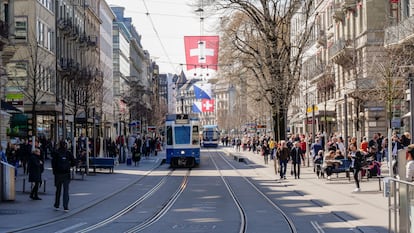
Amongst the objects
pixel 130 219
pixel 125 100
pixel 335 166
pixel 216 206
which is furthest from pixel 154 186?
pixel 125 100

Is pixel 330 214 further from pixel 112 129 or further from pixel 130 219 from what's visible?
pixel 112 129

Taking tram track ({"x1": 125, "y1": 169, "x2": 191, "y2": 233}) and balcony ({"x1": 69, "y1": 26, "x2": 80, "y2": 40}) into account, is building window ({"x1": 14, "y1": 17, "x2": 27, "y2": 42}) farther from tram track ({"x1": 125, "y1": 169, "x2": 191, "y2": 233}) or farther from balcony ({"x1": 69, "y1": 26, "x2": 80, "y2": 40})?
tram track ({"x1": 125, "y1": 169, "x2": 191, "y2": 233})

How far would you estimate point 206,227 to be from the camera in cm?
1680

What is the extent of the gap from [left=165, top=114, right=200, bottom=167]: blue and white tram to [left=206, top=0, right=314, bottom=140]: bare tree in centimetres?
503

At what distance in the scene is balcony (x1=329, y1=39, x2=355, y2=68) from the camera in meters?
54.7

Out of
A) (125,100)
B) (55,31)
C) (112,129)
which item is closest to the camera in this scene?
(55,31)

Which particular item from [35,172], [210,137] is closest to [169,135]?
[35,172]

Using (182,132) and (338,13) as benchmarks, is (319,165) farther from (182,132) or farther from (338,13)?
(338,13)

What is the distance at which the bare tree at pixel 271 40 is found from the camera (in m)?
43.1

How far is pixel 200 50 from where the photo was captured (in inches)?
1505

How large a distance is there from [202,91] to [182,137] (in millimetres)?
15759

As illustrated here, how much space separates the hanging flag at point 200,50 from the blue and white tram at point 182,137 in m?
→ 8.32

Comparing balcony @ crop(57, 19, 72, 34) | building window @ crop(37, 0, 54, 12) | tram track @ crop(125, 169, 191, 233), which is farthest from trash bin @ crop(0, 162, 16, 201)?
balcony @ crop(57, 19, 72, 34)

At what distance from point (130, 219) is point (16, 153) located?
2000cm
